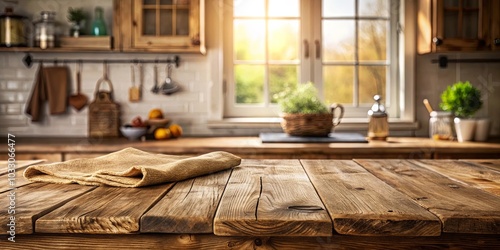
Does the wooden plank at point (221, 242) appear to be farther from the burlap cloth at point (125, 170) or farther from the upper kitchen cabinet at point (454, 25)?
the upper kitchen cabinet at point (454, 25)

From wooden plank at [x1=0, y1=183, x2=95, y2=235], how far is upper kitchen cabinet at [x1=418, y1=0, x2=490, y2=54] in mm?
2865

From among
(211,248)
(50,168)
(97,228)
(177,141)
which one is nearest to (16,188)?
(50,168)

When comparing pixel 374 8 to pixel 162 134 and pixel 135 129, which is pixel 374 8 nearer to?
pixel 162 134

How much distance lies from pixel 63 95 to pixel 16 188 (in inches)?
106

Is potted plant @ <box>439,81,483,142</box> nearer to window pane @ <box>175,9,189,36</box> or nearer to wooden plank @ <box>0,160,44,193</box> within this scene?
window pane @ <box>175,9,189,36</box>

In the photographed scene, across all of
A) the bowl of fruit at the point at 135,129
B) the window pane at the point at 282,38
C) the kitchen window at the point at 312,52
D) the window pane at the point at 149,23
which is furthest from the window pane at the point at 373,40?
the bowl of fruit at the point at 135,129

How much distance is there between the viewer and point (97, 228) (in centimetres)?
106

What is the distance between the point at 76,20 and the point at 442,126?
252 centimetres

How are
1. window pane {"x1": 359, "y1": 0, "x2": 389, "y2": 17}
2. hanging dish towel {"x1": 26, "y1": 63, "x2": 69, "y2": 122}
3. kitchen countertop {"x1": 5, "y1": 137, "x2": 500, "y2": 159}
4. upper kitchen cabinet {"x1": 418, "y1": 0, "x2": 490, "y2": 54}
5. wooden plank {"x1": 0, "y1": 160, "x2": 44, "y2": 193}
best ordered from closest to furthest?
1. wooden plank {"x1": 0, "y1": 160, "x2": 44, "y2": 193}
2. kitchen countertop {"x1": 5, "y1": 137, "x2": 500, "y2": 159}
3. upper kitchen cabinet {"x1": 418, "y1": 0, "x2": 490, "y2": 54}
4. hanging dish towel {"x1": 26, "y1": 63, "x2": 69, "y2": 122}
5. window pane {"x1": 359, "y1": 0, "x2": 389, "y2": 17}

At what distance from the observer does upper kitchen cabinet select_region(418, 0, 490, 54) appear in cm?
370

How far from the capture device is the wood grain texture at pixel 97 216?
3.49 ft

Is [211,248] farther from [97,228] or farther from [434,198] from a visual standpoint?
[434,198]

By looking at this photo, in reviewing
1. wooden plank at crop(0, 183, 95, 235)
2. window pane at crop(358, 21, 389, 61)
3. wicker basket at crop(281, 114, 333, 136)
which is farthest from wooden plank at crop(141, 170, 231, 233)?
window pane at crop(358, 21, 389, 61)

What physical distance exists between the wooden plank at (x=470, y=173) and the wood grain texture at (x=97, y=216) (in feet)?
2.74
